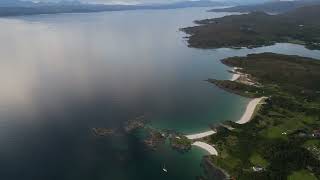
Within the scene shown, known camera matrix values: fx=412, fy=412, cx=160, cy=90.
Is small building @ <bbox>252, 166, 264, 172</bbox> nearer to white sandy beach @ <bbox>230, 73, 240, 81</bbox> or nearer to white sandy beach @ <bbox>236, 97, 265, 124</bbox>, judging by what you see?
white sandy beach @ <bbox>236, 97, 265, 124</bbox>

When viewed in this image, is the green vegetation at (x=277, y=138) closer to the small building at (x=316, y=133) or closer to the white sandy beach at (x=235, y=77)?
the small building at (x=316, y=133)

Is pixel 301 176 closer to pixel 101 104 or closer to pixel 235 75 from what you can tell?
pixel 101 104

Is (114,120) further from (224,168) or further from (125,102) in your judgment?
(224,168)

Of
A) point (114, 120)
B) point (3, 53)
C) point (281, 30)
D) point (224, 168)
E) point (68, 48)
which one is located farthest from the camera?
point (281, 30)

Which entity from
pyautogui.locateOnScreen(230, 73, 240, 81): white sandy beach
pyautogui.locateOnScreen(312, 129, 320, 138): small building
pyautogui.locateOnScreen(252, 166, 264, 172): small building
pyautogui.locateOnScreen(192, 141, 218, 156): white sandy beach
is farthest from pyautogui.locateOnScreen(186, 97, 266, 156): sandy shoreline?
pyautogui.locateOnScreen(230, 73, 240, 81): white sandy beach

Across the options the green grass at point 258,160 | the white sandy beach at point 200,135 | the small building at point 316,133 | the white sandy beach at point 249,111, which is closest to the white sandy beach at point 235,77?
the white sandy beach at point 249,111

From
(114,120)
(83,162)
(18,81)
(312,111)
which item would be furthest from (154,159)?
(18,81)
